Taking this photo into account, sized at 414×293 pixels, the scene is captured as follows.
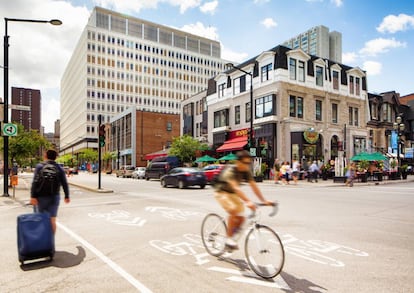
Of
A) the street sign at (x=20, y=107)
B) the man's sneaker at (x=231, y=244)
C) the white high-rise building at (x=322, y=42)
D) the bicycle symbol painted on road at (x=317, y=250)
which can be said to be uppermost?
the white high-rise building at (x=322, y=42)

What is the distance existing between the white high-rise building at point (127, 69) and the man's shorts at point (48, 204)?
96298 mm

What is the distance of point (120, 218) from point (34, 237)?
439 centimetres

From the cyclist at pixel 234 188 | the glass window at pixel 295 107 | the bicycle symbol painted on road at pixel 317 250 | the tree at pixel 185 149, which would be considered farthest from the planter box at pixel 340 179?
the cyclist at pixel 234 188

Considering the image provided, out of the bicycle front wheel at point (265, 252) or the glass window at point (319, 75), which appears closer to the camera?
the bicycle front wheel at point (265, 252)

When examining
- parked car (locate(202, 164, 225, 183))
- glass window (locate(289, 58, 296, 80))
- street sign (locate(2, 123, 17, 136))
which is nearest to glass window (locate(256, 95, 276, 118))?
glass window (locate(289, 58, 296, 80))

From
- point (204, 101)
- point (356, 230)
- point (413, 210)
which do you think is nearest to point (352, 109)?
point (204, 101)

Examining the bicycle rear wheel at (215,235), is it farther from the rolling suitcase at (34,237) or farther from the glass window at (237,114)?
the glass window at (237,114)

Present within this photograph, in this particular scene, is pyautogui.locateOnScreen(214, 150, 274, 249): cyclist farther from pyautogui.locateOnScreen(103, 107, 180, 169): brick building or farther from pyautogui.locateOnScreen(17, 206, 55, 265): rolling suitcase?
pyautogui.locateOnScreen(103, 107, 180, 169): brick building

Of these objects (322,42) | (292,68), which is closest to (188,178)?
(292,68)

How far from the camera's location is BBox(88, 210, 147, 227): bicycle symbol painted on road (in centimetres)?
862

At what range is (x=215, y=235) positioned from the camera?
217 inches

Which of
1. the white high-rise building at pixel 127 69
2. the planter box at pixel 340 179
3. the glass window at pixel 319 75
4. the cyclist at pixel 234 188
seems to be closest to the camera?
the cyclist at pixel 234 188

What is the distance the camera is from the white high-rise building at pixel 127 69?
3942 inches

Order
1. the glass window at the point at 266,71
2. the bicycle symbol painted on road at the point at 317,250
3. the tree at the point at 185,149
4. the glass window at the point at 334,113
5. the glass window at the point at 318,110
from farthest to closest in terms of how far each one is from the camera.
Answer: the tree at the point at 185,149 → the glass window at the point at 334,113 → the glass window at the point at 318,110 → the glass window at the point at 266,71 → the bicycle symbol painted on road at the point at 317,250
